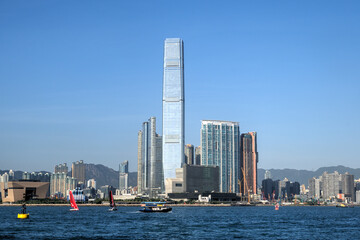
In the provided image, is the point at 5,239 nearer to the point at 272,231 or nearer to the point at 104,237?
the point at 104,237

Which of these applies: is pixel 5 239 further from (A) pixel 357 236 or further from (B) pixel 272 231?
(A) pixel 357 236

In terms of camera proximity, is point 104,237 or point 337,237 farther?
point 337,237

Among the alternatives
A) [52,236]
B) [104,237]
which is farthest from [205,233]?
[52,236]

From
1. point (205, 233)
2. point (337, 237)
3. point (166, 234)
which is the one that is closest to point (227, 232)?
point (205, 233)

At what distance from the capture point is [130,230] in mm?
136375

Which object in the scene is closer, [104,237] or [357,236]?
[104,237]

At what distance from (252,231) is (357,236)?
85.6 feet

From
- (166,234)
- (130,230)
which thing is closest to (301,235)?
(166,234)

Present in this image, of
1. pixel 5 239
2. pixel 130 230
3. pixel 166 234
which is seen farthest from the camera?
pixel 130 230

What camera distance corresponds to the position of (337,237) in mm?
127375

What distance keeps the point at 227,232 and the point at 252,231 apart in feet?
29.6

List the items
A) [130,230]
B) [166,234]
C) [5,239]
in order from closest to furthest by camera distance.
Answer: [5,239] → [166,234] → [130,230]

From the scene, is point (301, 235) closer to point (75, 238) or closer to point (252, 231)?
point (252, 231)

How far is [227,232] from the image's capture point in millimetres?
134750
